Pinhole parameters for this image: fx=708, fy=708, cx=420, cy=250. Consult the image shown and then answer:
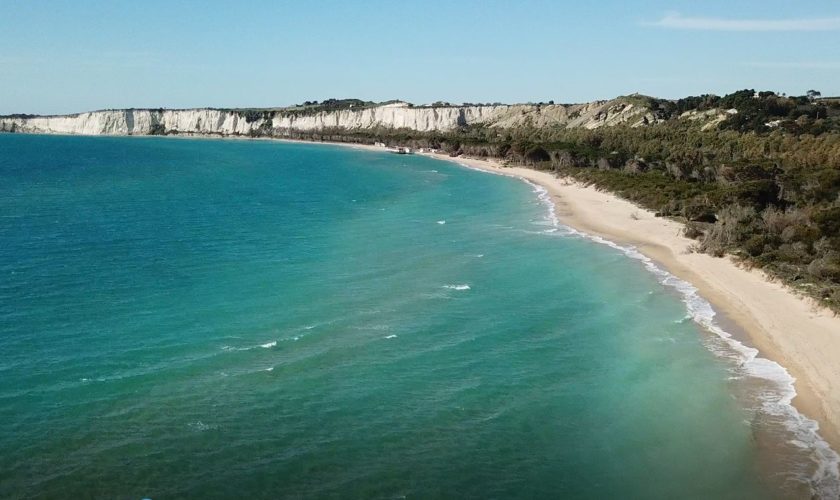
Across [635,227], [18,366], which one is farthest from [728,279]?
[18,366]

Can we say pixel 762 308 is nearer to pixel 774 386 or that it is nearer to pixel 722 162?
pixel 774 386

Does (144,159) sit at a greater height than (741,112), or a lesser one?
lesser

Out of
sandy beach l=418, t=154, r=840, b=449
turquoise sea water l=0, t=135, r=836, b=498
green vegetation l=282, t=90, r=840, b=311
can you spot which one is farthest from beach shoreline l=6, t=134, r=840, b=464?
turquoise sea water l=0, t=135, r=836, b=498

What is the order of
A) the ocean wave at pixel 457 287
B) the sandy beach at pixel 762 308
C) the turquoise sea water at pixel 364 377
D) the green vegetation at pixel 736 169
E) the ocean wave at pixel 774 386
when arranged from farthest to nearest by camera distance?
the green vegetation at pixel 736 169
the ocean wave at pixel 457 287
the sandy beach at pixel 762 308
the ocean wave at pixel 774 386
the turquoise sea water at pixel 364 377

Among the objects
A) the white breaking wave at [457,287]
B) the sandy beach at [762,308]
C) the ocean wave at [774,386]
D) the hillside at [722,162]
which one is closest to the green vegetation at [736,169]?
the hillside at [722,162]

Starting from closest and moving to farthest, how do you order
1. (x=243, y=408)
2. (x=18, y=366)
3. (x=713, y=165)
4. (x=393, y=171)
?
(x=243, y=408)
(x=18, y=366)
(x=713, y=165)
(x=393, y=171)

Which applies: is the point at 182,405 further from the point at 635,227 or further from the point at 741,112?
the point at 741,112

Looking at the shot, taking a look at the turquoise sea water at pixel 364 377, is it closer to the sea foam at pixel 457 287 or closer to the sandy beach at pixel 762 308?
the sea foam at pixel 457 287
